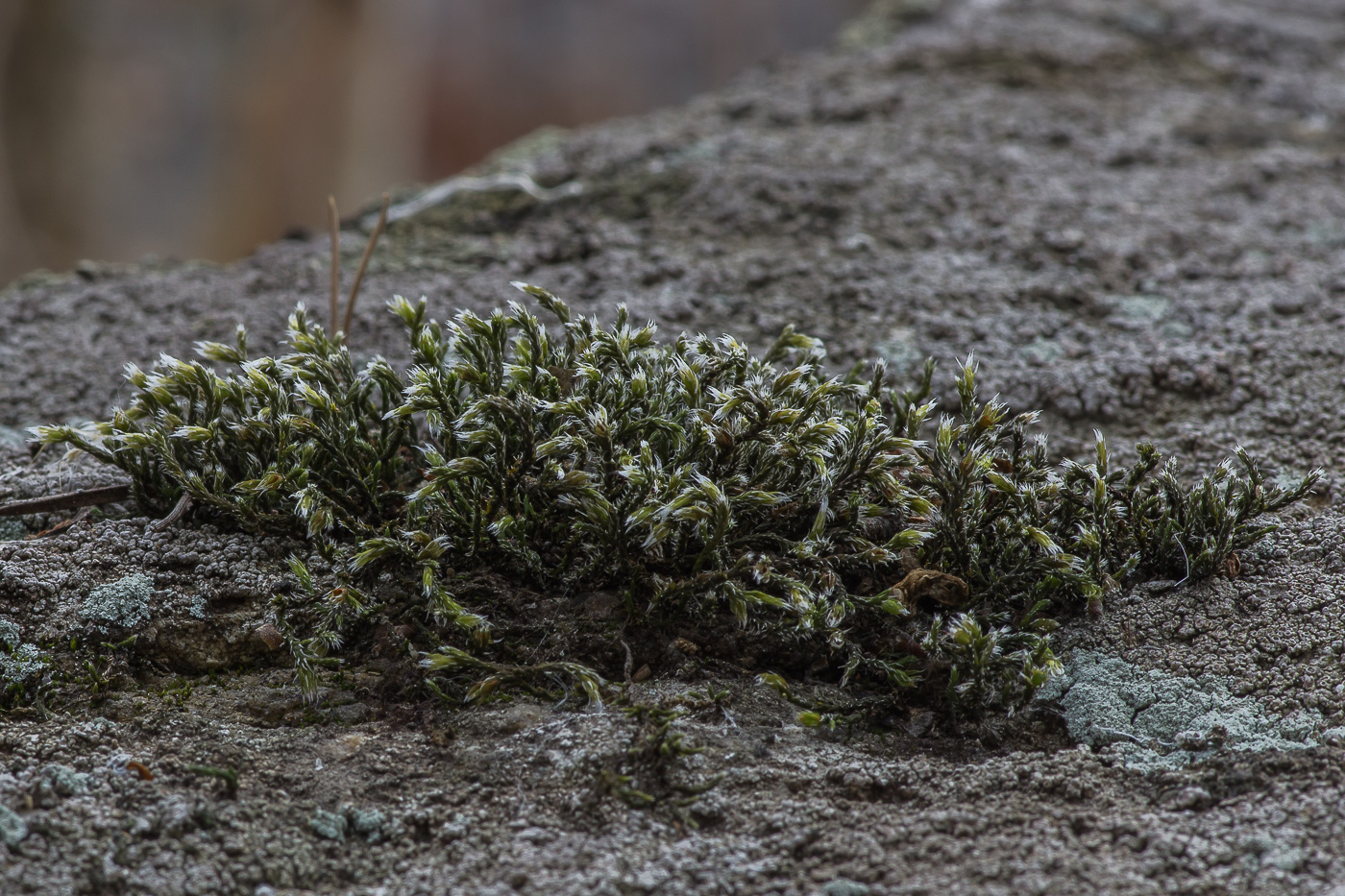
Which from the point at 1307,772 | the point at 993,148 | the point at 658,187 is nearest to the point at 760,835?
the point at 1307,772

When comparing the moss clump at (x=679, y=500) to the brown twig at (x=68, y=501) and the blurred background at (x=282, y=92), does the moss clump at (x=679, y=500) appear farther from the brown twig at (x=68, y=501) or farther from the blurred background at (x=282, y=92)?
the blurred background at (x=282, y=92)

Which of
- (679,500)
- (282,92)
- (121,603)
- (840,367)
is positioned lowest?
(121,603)

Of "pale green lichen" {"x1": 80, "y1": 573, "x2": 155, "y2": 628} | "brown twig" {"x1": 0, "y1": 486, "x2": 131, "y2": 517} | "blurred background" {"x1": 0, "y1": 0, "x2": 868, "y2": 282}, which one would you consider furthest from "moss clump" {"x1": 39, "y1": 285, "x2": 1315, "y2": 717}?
"blurred background" {"x1": 0, "y1": 0, "x2": 868, "y2": 282}

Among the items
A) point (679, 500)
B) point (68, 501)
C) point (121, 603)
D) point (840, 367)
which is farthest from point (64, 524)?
point (840, 367)

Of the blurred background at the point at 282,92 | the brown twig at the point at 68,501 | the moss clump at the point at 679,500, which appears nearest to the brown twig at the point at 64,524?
the brown twig at the point at 68,501

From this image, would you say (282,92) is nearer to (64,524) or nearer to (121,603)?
(64,524)
